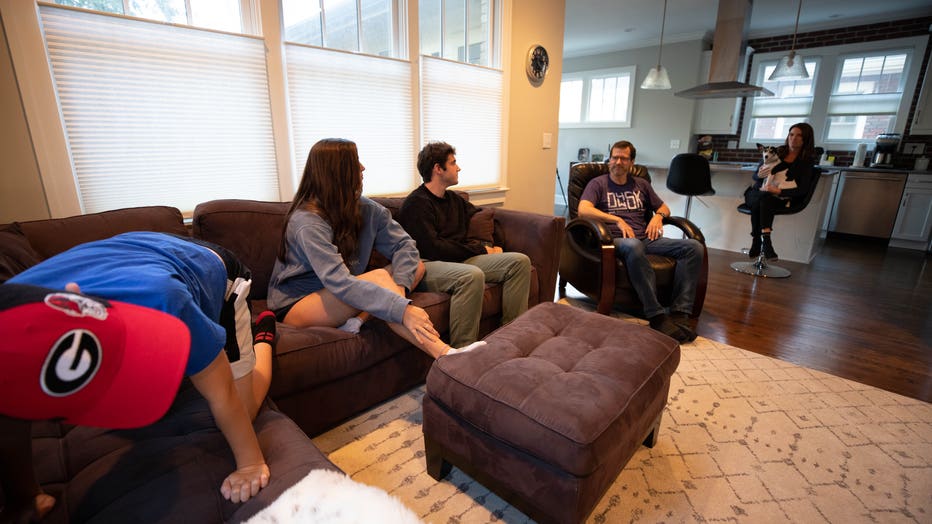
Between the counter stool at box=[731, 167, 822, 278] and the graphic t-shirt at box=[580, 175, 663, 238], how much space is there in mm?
1587

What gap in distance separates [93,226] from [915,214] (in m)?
7.00

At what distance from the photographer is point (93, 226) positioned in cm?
156

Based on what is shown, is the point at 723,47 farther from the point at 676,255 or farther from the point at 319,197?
the point at 319,197

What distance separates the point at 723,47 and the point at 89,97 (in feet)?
18.2

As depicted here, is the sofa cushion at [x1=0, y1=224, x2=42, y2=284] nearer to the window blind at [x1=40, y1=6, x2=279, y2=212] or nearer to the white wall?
the window blind at [x1=40, y1=6, x2=279, y2=212]

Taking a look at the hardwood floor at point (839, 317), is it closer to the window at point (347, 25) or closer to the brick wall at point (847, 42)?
the brick wall at point (847, 42)

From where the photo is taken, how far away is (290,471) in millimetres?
948

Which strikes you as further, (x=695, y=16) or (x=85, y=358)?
(x=695, y=16)


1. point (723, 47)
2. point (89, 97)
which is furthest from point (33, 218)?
point (723, 47)

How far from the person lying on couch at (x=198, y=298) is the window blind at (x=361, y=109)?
138 cm

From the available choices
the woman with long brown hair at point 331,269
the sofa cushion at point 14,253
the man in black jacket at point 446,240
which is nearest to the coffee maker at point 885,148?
the man in black jacket at point 446,240

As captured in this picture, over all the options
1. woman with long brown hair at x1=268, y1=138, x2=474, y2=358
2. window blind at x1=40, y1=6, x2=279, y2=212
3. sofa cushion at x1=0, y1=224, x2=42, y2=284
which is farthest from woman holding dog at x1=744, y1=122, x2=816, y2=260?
sofa cushion at x1=0, y1=224, x2=42, y2=284

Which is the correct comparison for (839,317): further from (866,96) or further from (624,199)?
(866,96)

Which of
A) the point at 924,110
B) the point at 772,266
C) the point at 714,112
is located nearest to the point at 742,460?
the point at 772,266
